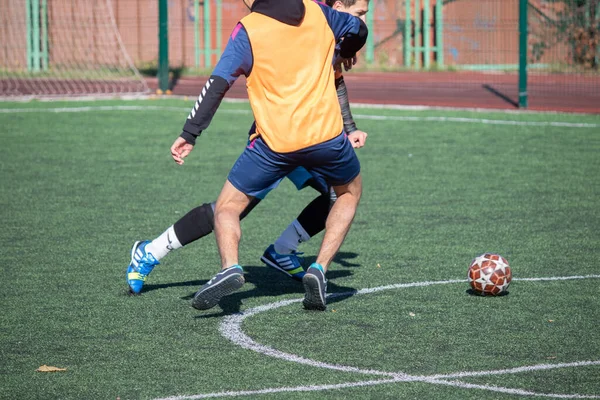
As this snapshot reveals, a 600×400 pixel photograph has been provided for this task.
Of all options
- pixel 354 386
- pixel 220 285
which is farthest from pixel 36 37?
pixel 354 386

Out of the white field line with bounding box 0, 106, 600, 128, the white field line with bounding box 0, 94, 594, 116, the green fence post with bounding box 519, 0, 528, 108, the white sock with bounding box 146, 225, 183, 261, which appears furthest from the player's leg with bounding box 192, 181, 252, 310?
the green fence post with bounding box 519, 0, 528, 108

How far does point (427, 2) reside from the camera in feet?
92.2

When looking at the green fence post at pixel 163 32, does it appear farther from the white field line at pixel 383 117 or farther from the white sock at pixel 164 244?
the white sock at pixel 164 244

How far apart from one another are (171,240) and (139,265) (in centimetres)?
28

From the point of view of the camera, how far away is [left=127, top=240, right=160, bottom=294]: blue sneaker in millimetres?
6617

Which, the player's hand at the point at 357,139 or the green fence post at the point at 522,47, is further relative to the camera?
the green fence post at the point at 522,47

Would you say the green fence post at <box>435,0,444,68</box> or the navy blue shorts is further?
the green fence post at <box>435,0,444,68</box>

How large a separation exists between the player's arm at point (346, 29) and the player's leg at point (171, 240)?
1.06 meters

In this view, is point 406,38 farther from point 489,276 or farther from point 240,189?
point 240,189

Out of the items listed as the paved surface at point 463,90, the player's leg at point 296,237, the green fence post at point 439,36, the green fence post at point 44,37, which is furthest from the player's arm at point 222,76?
the green fence post at point 44,37

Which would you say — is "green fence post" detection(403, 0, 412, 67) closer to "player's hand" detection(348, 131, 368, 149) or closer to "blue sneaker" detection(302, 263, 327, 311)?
"player's hand" detection(348, 131, 368, 149)

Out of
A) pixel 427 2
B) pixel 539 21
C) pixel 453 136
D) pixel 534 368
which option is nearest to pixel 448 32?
pixel 427 2

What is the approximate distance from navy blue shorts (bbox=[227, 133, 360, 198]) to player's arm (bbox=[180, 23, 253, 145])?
32cm

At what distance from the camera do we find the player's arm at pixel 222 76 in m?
5.78
